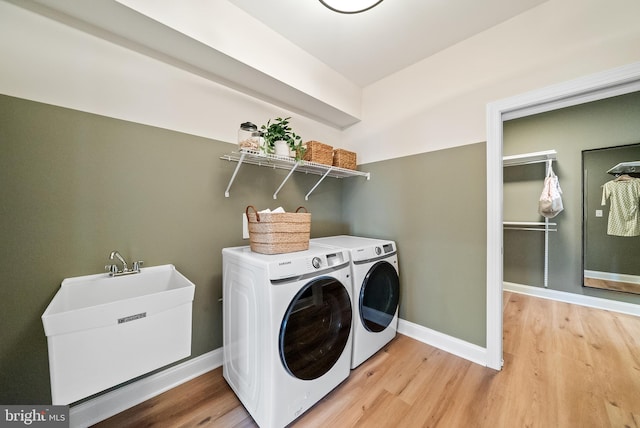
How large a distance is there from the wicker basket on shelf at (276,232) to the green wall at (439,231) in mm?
1123

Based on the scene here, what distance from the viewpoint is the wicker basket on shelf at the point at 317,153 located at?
6.15 feet

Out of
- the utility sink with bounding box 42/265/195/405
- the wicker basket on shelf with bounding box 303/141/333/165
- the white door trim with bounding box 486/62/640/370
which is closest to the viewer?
the utility sink with bounding box 42/265/195/405

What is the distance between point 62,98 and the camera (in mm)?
1160

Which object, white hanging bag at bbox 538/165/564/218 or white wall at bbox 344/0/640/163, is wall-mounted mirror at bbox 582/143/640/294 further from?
white wall at bbox 344/0/640/163

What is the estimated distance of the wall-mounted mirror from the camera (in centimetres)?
242

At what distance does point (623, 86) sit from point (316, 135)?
210cm

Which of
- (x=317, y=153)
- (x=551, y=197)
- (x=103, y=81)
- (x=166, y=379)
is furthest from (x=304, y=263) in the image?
(x=551, y=197)

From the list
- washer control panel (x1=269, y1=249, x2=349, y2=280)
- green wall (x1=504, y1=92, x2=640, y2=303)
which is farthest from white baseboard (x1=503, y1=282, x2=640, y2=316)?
washer control panel (x1=269, y1=249, x2=349, y2=280)

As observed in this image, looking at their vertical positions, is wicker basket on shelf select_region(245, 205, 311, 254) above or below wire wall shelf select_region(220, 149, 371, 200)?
below

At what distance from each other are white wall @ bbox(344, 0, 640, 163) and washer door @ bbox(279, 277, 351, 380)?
1.51 meters

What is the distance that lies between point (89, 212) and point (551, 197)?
4.41 meters

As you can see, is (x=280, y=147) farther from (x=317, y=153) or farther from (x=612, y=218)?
(x=612, y=218)

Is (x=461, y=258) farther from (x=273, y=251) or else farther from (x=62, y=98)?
(x=62, y=98)

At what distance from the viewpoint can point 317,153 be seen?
6.24ft
